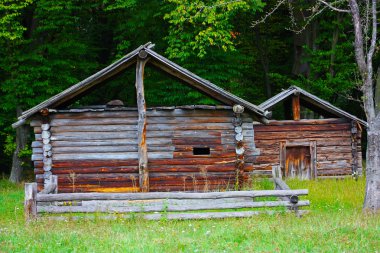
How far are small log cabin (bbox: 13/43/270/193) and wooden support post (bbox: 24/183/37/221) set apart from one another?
441cm

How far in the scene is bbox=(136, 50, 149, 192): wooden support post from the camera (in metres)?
16.9

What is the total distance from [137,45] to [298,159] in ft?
32.5

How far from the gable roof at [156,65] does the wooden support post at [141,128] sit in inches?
Result: 15.3

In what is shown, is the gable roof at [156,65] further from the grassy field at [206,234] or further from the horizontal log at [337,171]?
the horizontal log at [337,171]

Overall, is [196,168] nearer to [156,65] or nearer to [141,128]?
[141,128]

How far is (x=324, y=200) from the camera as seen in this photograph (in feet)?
52.4

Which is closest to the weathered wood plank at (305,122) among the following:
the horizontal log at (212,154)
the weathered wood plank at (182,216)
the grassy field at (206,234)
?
the horizontal log at (212,154)

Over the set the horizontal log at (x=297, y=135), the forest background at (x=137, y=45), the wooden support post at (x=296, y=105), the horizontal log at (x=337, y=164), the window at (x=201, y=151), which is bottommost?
the horizontal log at (x=337, y=164)

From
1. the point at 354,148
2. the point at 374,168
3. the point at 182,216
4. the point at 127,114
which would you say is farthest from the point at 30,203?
the point at 354,148

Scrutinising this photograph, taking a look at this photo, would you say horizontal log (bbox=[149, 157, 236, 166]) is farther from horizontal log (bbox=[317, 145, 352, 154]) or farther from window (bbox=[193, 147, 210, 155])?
horizontal log (bbox=[317, 145, 352, 154])

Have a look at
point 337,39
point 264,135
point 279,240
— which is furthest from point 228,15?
point 279,240

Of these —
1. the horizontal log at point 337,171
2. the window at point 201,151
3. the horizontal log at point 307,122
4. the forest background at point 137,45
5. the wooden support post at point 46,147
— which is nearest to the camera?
the wooden support post at point 46,147

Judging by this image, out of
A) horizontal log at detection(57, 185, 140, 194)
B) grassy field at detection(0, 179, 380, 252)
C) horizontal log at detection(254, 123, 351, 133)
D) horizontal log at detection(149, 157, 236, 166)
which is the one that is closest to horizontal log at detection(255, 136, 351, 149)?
horizontal log at detection(254, 123, 351, 133)

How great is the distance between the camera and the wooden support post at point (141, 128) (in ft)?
55.5
